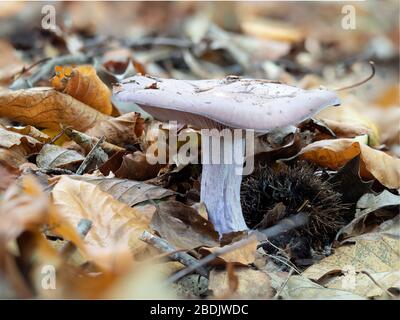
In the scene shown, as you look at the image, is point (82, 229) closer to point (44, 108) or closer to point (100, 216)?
point (100, 216)

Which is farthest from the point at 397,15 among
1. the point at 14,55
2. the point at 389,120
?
the point at 14,55

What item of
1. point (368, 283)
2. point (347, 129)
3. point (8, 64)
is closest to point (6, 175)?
point (368, 283)

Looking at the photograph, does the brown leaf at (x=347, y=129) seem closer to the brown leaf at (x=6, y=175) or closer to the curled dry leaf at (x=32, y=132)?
the curled dry leaf at (x=32, y=132)

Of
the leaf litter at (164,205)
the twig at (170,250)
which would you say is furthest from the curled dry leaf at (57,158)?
the twig at (170,250)
